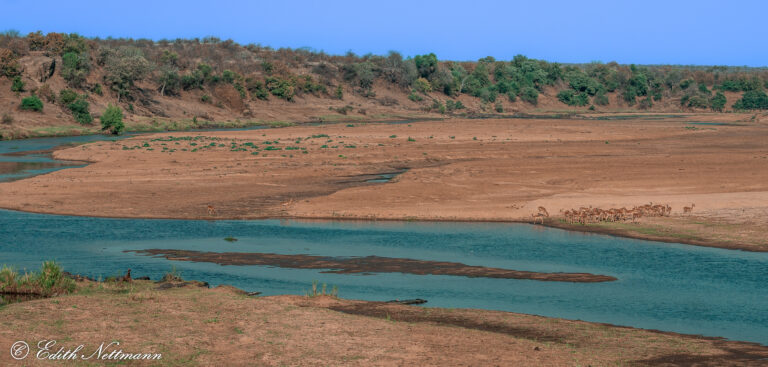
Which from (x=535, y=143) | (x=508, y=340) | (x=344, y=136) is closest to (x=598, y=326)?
(x=508, y=340)

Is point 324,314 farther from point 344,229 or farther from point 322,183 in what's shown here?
point 322,183

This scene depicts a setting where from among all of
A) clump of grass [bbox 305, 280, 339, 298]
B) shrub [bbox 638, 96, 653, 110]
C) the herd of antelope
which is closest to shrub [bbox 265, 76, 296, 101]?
shrub [bbox 638, 96, 653, 110]

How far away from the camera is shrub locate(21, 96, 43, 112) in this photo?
74500 millimetres

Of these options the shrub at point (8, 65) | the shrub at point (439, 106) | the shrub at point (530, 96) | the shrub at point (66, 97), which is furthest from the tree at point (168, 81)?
the shrub at point (530, 96)

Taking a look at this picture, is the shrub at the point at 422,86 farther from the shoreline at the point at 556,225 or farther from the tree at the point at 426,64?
the shoreline at the point at 556,225

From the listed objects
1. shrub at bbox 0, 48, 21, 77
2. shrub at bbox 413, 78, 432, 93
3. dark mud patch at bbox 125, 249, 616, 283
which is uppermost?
shrub at bbox 0, 48, 21, 77

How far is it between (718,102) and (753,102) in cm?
468

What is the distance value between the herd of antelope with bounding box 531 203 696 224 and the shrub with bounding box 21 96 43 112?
5781cm

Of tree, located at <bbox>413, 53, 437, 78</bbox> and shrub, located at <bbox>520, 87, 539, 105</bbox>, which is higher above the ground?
tree, located at <bbox>413, 53, 437, 78</bbox>

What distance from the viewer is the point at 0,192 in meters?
36.8

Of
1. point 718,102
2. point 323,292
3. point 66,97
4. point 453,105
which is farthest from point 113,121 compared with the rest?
point 718,102

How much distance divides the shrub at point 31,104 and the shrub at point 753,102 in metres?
93.4

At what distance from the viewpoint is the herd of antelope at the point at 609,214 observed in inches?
1192

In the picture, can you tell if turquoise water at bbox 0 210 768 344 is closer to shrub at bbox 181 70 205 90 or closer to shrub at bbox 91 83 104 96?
shrub at bbox 91 83 104 96
